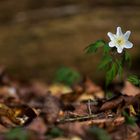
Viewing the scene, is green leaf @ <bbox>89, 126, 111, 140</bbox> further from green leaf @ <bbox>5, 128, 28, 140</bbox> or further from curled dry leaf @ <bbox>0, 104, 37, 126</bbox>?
curled dry leaf @ <bbox>0, 104, 37, 126</bbox>

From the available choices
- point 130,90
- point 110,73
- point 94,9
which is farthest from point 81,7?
point 110,73

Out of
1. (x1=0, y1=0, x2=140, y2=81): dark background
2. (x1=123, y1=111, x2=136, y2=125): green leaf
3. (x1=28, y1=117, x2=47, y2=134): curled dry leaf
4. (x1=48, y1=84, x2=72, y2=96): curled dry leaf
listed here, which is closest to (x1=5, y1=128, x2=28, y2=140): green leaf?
(x1=28, y1=117, x2=47, y2=134): curled dry leaf

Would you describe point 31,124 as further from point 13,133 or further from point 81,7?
point 81,7

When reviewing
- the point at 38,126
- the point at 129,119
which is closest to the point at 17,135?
the point at 38,126

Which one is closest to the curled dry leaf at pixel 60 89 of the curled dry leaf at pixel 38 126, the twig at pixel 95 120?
the twig at pixel 95 120

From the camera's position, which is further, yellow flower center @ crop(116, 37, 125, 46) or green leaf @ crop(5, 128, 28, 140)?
yellow flower center @ crop(116, 37, 125, 46)

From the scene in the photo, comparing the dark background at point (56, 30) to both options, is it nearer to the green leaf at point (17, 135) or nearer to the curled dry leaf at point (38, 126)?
the curled dry leaf at point (38, 126)

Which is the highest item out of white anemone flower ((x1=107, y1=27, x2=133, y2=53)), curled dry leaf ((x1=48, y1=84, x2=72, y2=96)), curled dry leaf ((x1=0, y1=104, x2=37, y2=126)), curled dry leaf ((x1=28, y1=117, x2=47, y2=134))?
curled dry leaf ((x1=48, y1=84, x2=72, y2=96))
